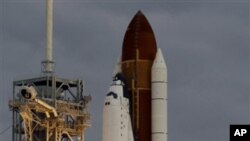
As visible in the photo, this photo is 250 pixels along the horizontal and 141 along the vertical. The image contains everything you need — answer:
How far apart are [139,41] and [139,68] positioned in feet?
16.1

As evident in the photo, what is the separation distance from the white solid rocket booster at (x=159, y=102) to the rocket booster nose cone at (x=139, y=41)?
3.73m

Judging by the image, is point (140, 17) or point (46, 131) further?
point (140, 17)

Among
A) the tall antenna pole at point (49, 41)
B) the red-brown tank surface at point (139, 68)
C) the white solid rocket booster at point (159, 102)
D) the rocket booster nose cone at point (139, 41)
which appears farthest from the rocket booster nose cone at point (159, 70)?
the tall antenna pole at point (49, 41)

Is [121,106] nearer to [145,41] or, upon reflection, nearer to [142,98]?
[142,98]

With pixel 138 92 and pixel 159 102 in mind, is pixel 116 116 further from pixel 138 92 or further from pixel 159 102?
pixel 159 102

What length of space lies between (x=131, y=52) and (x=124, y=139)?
17.3 metres

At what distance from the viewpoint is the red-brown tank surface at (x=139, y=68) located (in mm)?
132250

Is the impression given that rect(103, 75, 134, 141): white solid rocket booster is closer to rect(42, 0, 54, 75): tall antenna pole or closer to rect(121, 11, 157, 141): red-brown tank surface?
rect(121, 11, 157, 141): red-brown tank surface

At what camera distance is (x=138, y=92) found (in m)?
134

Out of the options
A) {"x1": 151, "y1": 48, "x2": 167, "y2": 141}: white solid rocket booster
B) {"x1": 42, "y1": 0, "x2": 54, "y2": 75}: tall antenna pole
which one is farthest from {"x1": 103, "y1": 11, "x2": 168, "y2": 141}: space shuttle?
{"x1": 42, "y1": 0, "x2": 54, "y2": 75}: tall antenna pole

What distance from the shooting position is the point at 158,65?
133 metres

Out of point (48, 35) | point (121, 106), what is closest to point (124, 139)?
point (121, 106)

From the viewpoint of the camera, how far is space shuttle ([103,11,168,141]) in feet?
422

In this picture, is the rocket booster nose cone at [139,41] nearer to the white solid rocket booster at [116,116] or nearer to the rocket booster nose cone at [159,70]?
the rocket booster nose cone at [159,70]
